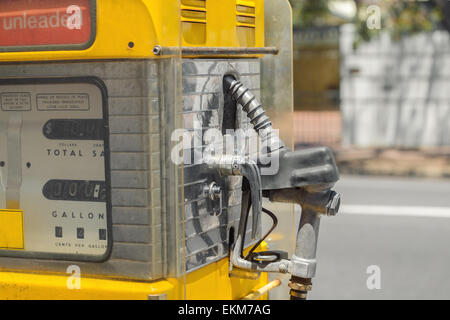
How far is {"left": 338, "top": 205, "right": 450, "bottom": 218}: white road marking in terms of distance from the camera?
9742 millimetres

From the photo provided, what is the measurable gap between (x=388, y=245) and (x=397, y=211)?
1889mm

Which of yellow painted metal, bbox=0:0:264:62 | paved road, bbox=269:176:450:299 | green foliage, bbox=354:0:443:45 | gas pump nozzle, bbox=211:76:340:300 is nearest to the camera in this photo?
yellow painted metal, bbox=0:0:264:62

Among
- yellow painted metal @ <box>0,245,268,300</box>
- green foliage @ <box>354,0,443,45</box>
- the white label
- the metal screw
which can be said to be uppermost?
green foliage @ <box>354,0,443,45</box>

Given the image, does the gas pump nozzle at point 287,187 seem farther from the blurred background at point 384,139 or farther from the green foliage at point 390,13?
the green foliage at point 390,13

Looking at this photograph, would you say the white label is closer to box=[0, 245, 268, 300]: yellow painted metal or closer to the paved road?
box=[0, 245, 268, 300]: yellow painted metal

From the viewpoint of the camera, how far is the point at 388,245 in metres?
8.16

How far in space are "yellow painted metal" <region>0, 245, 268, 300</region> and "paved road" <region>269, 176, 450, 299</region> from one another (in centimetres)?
382

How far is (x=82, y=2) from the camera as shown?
2492 millimetres

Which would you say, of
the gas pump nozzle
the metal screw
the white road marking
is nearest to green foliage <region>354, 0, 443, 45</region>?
the white road marking

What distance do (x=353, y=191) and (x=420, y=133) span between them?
5.72m

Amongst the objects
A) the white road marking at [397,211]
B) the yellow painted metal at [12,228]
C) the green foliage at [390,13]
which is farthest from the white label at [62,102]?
the green foliage at [390,13]

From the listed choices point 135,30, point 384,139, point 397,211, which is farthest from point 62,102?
point 384,139

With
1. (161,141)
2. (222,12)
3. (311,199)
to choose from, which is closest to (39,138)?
(161,141)
